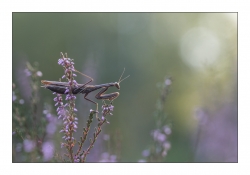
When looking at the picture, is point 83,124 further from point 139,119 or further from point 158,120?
point 139,119

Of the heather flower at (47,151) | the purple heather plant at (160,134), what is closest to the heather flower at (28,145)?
the heather flower at (47,151)

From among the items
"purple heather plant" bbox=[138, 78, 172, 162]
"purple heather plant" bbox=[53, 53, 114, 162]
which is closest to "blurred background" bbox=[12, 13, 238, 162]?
"purple heather plant" bbox=[138, 78, 172, 162]

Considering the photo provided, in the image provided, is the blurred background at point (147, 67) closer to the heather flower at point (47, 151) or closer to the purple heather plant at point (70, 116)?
the heather flower at point (47, 151)

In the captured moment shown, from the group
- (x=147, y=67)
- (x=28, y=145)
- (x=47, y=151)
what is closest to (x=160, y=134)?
(x=47, y=151)

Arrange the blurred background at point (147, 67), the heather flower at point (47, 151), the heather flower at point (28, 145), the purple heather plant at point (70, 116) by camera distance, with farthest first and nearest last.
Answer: the blurred background at point (147, 67)
the heather flower at point (47, 151)
the heather flower at point (28, 145)
the purple heather plant at point (70, 116)

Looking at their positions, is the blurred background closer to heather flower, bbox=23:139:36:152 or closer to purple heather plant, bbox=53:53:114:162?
heather flower, bbox=23:139:36:152

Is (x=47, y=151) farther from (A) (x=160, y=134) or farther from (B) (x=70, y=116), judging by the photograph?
(A) (x=160, y=134)
